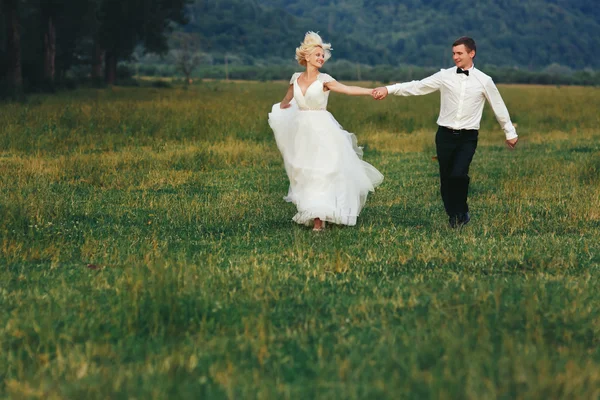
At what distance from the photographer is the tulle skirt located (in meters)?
9.28

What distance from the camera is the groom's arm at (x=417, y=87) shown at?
9.59 m

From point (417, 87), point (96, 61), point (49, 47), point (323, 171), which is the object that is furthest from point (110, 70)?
point (323, 171)

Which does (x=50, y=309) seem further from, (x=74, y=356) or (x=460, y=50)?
(x=460, y=50)

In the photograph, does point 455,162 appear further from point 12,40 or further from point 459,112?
point 12,40

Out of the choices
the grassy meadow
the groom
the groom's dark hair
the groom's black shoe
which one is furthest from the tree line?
the groom's dark hair

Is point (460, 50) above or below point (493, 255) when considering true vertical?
above

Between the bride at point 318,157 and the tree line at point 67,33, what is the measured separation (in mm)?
25213

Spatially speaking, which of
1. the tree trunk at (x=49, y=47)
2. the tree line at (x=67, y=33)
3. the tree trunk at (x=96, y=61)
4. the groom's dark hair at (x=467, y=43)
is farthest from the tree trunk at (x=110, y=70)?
the groom's dark hair at (x=467, y=43)

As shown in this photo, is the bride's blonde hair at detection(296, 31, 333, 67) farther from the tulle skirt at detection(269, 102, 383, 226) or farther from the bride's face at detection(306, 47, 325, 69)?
the tulle skirt at detection(269, 102, 383, 226)

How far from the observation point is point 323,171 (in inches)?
368

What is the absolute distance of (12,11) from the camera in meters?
33.8

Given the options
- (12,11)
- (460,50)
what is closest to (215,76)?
(12,11)

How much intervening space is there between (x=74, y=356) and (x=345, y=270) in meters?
2.84

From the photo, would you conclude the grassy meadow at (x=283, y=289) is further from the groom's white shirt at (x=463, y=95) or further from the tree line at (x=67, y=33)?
the tree line at (x=67, y=33)
